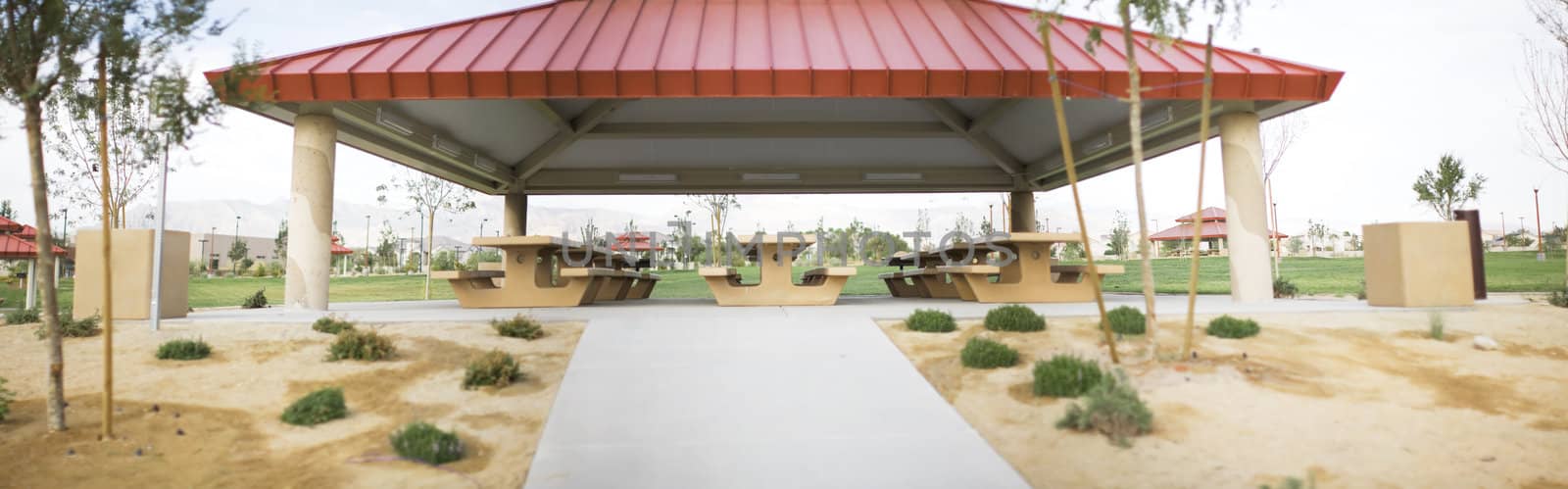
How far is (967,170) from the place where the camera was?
14.2 m

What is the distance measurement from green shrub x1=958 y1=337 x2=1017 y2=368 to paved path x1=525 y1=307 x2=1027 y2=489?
453 millimetres

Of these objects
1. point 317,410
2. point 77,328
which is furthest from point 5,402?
point 77,328

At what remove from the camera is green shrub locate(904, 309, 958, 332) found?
20.0 feet

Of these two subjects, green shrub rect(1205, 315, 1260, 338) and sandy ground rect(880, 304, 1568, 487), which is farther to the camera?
green shrub rect(1205, 315, 1260, 338)

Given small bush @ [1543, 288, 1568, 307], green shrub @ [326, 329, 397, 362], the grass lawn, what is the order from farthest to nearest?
the grass lawn
small bush @ [1543, 288, 1568, 307]
green shrub @ [326, 329, 397, 362]

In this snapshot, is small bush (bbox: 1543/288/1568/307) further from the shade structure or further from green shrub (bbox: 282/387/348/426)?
green shrub (bbox: 282/387/348/426)

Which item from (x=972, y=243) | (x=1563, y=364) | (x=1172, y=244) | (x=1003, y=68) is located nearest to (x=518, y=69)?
(x=1003, y=68)

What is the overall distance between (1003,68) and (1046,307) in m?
2.70

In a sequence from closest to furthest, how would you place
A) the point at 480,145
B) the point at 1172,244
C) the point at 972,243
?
1. the point at 972,243
2. the point at 480,145
3. the point at 1172,244

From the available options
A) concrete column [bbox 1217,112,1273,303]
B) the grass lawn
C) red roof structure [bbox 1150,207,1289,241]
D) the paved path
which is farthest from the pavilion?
red roof structure [bbox 1150,207,1289,241]

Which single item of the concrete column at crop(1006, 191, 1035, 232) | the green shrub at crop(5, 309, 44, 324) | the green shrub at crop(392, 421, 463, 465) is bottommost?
the green shrub at crop(392, 421, 463, 465)

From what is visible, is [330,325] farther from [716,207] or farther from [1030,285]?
[716,207]

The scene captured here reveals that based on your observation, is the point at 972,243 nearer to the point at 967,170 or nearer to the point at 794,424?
the point at 967,170

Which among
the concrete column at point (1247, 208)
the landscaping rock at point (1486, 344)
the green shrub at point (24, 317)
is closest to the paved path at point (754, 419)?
the landscaping rock at point (1486, 344)
